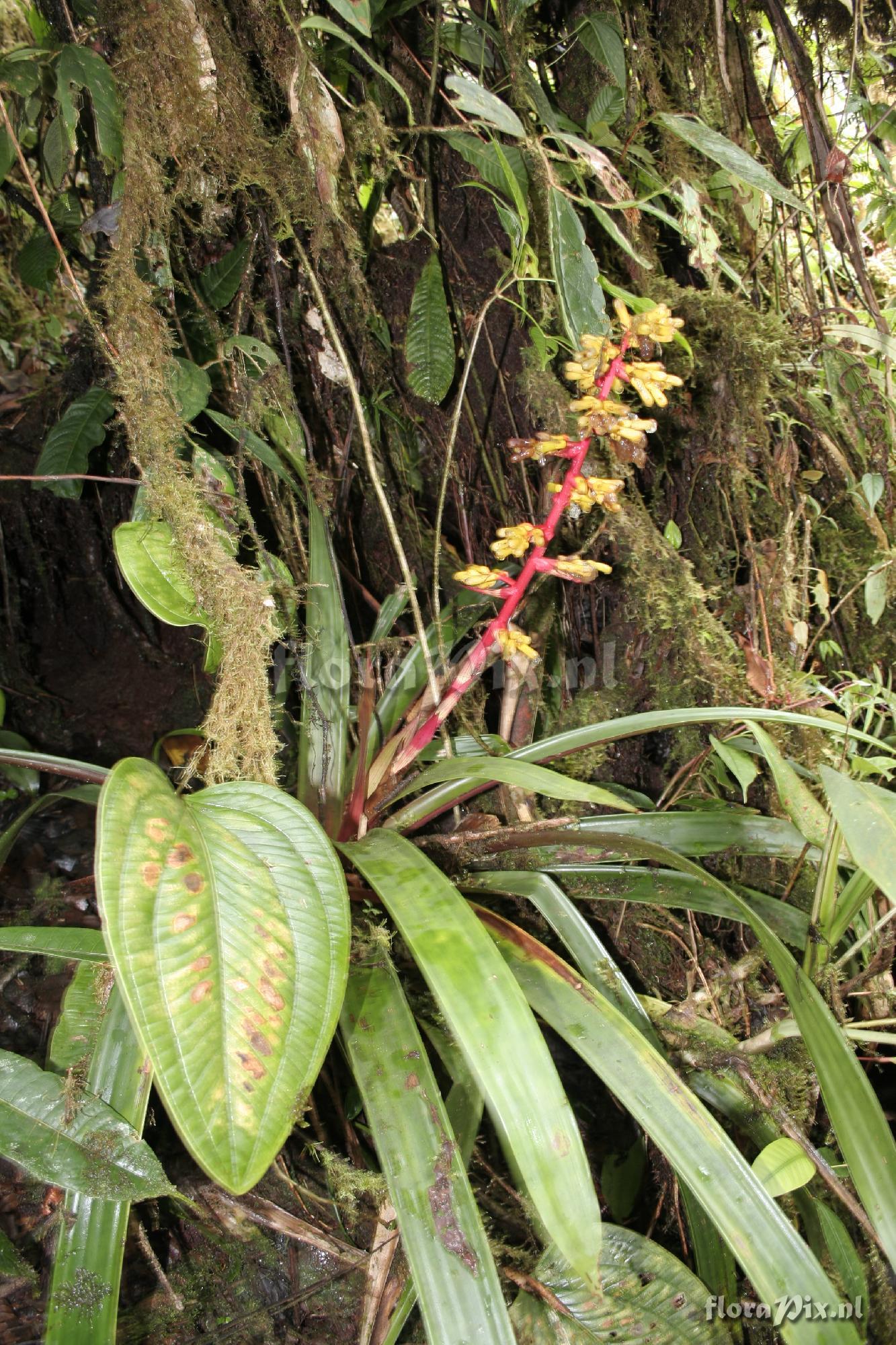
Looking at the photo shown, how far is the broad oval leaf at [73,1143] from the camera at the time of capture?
0.71 metres

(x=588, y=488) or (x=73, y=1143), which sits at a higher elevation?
(x=588, y=488)

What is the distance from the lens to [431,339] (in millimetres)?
1321

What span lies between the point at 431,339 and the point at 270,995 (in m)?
1.08

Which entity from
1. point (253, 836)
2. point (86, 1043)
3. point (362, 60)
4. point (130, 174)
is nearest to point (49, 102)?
point (130, 174)

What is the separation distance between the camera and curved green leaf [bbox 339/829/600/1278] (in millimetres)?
643

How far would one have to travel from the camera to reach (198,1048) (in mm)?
546

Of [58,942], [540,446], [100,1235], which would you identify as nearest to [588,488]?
[540,446]

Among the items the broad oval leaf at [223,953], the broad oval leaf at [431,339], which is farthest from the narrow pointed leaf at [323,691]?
the broad oval leaf at [223,953]

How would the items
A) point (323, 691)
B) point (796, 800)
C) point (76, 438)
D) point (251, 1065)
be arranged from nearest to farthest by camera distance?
point (251, 1065) < point (796, 800) < point (323, 691) < point (76, 438)

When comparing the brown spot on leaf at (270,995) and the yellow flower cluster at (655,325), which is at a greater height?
the yellow flower cluster at (655,325)

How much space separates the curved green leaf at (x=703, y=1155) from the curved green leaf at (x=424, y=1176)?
0.49ft

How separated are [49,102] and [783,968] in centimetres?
154

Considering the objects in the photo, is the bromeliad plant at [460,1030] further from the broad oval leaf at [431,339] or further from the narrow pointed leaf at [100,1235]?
the broad oval leaf at [431,339]

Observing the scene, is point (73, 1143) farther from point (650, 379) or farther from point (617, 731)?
point (650, 379)
